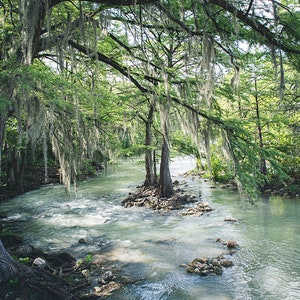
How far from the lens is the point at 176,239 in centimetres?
827

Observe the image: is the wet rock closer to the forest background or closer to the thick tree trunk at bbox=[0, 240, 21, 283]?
the forest background

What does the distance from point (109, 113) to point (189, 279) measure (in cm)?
744

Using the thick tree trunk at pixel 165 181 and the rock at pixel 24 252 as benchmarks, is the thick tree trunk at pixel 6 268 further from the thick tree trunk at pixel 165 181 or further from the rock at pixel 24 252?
the thick tree trunk at pixel 165 181

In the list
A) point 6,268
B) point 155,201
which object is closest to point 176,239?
point 155,201

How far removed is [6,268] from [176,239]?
493 cm

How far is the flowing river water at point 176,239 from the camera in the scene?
18.0 feet

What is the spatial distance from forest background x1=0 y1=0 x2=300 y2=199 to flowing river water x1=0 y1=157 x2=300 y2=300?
62.9 inches

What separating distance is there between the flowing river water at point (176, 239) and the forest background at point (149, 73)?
5.24 feet

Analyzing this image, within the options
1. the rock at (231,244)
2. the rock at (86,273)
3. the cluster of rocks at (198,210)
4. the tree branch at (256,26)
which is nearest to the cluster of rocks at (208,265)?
the rock at (231,244)

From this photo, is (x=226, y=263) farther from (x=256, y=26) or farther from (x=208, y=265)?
(x=256, y=26)

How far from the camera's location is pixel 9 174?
1709cm

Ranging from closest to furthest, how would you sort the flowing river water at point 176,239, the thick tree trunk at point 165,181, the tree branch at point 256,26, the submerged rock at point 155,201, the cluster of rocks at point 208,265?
the tree branch at point 256,26, the flowing river water at point 176,239, the cluster of rocks at point 208,265, the submerged rock at point 155,201, the thick tree trunk at point 165,181

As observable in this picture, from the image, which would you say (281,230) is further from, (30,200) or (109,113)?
(30,200)

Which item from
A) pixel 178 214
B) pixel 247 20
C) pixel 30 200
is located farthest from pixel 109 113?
pixel 247 20
